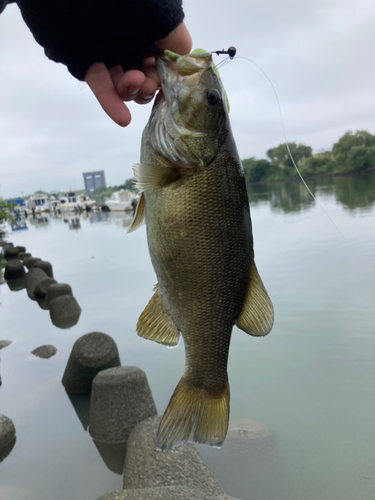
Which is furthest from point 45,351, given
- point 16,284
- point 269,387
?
point 16,284

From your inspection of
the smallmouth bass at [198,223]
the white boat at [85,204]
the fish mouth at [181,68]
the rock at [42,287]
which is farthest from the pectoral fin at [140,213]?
the white boat at [85,204]

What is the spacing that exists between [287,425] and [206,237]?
4.73 meters

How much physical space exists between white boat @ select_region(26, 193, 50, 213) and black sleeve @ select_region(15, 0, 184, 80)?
80.8m

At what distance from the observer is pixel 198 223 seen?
5.38 ft

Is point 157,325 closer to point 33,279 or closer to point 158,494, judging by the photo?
point 158,494

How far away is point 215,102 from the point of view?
5.47 feet

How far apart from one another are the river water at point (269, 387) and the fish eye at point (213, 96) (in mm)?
4432

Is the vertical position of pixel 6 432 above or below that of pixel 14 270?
below

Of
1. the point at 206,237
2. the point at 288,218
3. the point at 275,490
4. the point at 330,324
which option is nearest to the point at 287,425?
the point at 275,490

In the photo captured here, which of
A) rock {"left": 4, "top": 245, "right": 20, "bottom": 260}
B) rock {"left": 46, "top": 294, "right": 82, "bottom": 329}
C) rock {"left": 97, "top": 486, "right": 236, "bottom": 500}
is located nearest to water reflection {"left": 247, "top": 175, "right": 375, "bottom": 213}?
rock {"left": 4, "top": 245, "right": 20, "bottom": 260}

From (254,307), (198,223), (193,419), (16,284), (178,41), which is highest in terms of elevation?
(178,41)

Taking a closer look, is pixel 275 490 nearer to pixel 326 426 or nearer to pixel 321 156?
pixel 326 426

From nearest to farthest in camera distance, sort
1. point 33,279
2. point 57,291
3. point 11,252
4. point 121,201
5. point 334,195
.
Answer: point 57,291, point 33,279, point 11,252, point 334,195, point 121,201

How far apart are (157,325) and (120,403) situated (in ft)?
11.5
